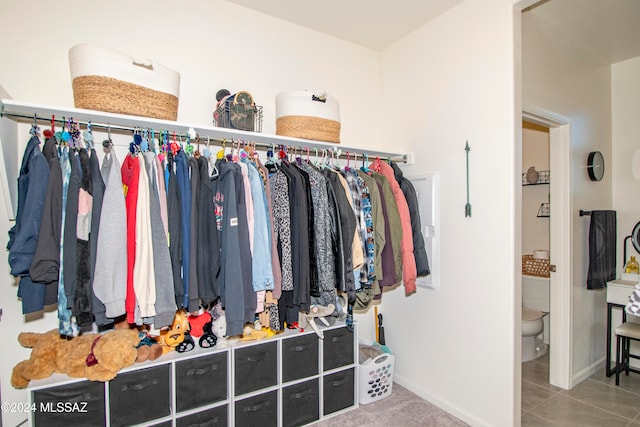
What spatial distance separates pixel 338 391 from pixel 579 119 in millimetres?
2985

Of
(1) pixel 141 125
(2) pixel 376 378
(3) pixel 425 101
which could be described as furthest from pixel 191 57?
(2) pixel 376 378

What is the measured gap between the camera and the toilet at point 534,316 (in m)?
3.29

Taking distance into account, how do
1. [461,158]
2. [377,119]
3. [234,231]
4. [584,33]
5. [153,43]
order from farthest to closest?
[377,119] < [584,33] < [461,158] < [153,43] < [234,231]

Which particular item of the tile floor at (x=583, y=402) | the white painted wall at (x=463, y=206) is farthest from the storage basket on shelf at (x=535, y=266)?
the white painted wall at (x=463, y=206)

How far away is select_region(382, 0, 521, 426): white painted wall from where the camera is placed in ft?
6.82

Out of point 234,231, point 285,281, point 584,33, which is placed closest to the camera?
point 234,231

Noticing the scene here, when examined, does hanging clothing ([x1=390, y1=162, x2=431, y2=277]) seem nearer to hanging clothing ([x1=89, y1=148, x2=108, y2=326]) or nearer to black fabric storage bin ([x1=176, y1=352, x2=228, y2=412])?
black fabric storage bin ([x1=176, y1=352, x2=228, y2=412])

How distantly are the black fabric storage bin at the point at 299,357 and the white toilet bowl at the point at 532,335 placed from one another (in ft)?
7.15

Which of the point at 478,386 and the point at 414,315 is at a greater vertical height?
the point at 414,315

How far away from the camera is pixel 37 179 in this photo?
57.1 inches

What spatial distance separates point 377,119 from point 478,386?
87.2 inches

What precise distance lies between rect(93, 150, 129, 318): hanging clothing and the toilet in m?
3.38

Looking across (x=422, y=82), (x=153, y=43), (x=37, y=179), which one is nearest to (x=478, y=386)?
(x=422, y=82)

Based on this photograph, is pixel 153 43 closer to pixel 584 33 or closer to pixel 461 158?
pixel 461 158
